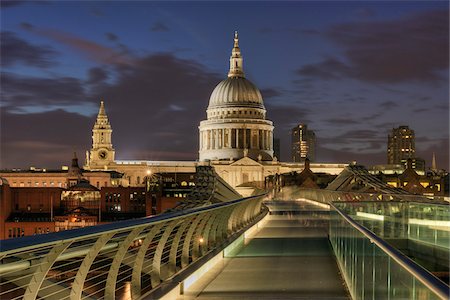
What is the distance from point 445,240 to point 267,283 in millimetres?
4840

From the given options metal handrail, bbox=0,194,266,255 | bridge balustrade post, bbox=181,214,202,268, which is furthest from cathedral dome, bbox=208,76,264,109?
metal handrail, bbox=0,194,266,255

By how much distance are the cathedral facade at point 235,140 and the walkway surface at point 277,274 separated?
133061 millimetres

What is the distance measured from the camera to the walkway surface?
9742 millimetres

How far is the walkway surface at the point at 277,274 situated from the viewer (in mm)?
9742

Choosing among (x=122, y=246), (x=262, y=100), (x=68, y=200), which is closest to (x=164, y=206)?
(x=68, y=200)

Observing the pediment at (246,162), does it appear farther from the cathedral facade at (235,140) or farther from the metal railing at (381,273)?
the metal railing at (381,273)

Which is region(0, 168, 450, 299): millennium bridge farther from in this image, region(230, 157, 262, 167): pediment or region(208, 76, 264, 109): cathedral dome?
region(208, 76, 264, 109): cathedral dome

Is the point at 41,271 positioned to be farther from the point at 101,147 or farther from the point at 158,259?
the point at 101,147

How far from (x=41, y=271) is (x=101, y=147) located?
17111cm

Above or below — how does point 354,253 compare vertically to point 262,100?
below

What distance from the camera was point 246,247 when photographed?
16.4 meters

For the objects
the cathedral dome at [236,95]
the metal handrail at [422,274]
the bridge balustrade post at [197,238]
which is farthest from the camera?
the cathedral dome at [236,95]

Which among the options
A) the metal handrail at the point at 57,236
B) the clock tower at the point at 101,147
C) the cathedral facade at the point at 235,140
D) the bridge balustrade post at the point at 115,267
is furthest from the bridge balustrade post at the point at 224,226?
the clock tower at the point at 101,147

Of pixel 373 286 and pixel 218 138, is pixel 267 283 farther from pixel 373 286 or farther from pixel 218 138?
pixel 218 138
